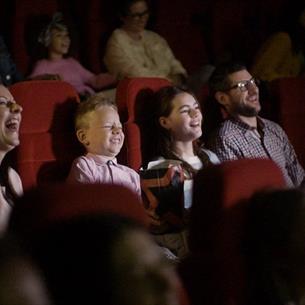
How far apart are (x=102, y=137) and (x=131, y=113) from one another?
0.15 meters

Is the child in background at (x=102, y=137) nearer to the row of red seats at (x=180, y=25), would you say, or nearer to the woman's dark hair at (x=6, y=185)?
the woman's dark hair at (x=6, y=185)

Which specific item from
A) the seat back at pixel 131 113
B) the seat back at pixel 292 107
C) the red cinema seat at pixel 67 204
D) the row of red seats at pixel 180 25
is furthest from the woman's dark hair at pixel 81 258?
the row of red seats at pixel 180 25

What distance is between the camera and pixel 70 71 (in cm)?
238

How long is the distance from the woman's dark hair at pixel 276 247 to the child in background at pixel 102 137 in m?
0.48

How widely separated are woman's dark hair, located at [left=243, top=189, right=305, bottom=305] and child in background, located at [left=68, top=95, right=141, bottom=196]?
0.48 m

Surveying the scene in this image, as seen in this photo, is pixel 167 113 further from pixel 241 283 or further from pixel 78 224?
pixel 78 224

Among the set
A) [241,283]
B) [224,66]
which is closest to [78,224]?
[241,283]

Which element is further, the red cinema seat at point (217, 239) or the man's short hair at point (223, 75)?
the man's short hair at point (223, 75)

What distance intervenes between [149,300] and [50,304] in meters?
0.12

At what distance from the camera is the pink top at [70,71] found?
234 cm

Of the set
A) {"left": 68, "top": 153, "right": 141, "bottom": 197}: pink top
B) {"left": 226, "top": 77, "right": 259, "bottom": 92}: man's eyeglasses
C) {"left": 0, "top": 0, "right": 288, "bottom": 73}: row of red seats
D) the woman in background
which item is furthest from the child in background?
{"left": 0, "top": 0, "right": 288, "bottom": 73}: row of red seats

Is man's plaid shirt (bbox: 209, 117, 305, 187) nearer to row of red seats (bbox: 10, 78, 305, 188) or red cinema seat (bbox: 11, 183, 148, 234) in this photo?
row of red seats (bbox: 10, 78, 305, 188)

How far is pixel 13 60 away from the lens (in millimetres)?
2365

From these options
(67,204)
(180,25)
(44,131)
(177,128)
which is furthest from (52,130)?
(180,25)
